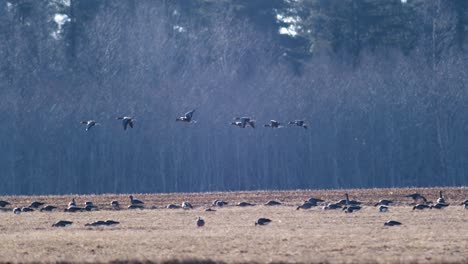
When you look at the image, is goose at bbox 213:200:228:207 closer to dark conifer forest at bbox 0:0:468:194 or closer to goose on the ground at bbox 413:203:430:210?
goose on the ground at bbox 413:203:430:210

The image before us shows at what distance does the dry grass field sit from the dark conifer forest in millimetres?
31170

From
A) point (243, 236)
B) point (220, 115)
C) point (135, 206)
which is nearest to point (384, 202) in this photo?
point (135, 206)

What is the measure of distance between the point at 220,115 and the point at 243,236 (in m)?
44.0

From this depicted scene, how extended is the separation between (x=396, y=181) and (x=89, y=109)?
21752 mm

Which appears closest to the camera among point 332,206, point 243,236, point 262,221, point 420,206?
point 243,236

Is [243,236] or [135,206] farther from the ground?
[135,206]

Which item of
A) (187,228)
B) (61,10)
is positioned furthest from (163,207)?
(61,10)

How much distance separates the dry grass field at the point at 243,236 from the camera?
22.4 m

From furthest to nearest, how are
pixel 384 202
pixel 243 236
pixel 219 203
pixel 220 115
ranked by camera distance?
1. pixel 220 115
2. pixel 219 203
3. pixel 384 202
4. pixel 243 236

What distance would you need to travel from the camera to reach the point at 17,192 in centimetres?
6775

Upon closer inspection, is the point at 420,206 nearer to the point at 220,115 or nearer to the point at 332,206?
the point at 332,206

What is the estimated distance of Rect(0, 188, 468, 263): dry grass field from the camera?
22406 mm

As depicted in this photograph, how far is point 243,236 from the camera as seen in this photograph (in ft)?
86.1

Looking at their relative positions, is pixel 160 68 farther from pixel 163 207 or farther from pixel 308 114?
pixel 163 207
